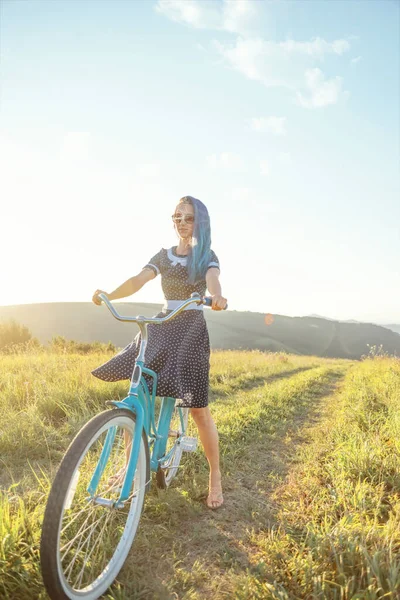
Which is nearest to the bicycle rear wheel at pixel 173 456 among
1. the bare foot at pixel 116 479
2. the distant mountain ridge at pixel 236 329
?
Result: the bare foot at pixel 116 479

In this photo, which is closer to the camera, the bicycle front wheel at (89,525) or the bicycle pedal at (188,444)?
the bicycle front wheel at (89,525)

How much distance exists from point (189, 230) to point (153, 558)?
239 centimetres

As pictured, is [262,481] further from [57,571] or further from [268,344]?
A: [268,344]

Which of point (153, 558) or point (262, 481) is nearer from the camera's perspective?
point (153, 558)

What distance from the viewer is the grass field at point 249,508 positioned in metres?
2.21

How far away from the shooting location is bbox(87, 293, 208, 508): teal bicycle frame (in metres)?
2.29

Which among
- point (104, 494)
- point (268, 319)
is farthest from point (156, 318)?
point (268, 319)

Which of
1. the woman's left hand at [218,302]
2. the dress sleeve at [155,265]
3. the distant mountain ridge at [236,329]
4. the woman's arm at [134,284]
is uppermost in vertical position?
the dress sleeve at [155,265]

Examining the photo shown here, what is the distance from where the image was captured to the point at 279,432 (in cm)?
575

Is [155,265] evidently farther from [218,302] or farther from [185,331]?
[218,302]

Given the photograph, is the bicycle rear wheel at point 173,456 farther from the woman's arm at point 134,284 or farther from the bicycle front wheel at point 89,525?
the woman's arm at point 134,284

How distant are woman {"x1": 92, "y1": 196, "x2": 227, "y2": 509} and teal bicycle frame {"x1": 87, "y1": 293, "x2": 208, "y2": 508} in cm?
12

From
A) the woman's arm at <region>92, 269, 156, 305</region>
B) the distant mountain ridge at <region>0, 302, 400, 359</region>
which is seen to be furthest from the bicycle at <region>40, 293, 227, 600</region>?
the distant mountain ridge at <region>0, 302, 400, 359</region>

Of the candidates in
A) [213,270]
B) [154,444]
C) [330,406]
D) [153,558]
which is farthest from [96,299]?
[330,406]
